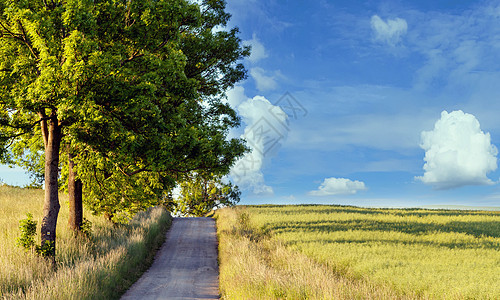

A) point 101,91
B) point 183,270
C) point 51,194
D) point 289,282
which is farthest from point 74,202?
point 289,282

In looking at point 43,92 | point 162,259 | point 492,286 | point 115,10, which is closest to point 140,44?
point 115,10

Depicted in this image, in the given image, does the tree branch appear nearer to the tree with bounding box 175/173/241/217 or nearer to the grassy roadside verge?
the grassy roadside verge

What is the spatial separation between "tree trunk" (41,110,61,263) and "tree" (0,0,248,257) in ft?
0.13

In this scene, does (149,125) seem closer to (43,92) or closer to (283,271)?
(43,92)

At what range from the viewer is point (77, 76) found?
12.1 m

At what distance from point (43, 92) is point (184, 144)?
665 centimetres

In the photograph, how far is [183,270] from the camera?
53.4 feet

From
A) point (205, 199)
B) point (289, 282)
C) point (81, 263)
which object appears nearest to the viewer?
point (289, 282)

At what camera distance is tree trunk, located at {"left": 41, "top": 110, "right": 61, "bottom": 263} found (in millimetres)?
14389

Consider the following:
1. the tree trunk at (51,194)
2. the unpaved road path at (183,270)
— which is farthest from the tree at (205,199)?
the tree trunk at (51,194)

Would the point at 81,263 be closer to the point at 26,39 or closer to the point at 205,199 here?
the point at 26,39

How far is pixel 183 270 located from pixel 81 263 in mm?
5070

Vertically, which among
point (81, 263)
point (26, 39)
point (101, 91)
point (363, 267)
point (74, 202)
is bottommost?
point (363, 267)

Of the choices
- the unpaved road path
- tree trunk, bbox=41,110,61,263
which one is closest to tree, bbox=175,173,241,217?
the unpaved road path
